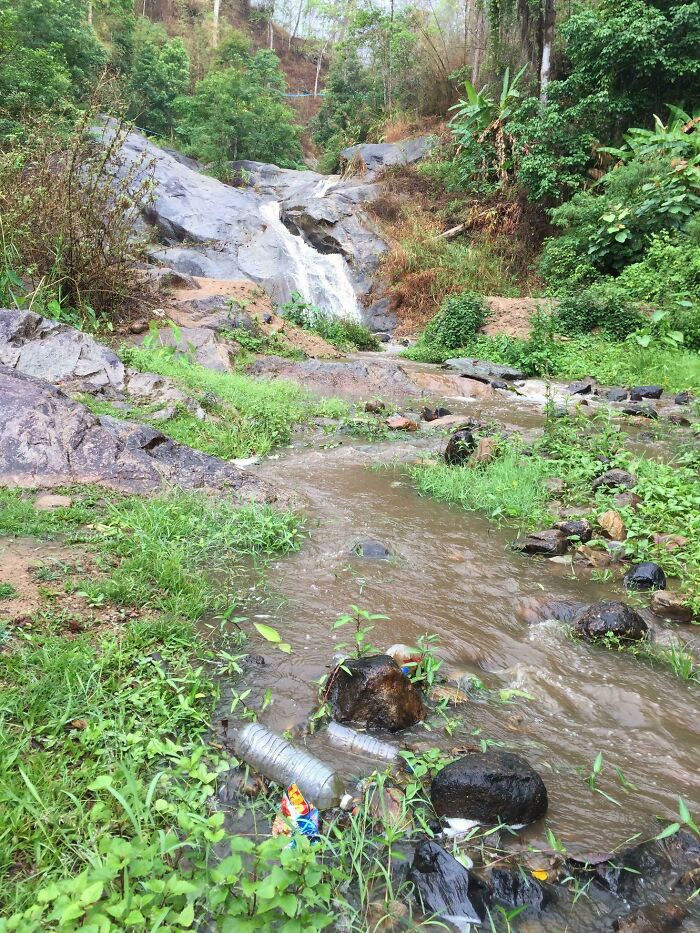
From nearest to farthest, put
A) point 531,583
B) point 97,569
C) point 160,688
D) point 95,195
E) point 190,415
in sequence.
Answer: point 160,688 < point 97,569 < point 531,583 < point 190,415 < point 95,195

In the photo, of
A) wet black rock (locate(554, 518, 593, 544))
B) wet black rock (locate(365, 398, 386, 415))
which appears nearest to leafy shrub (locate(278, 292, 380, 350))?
wet black rock (locate(365, 398, 386, 415))

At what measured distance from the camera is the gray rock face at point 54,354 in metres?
6.53

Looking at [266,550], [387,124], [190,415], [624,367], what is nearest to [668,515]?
[266,550]

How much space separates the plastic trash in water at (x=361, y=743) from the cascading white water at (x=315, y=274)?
13.8 meters

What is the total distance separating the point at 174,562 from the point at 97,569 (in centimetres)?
41

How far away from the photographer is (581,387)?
9562 millimetres

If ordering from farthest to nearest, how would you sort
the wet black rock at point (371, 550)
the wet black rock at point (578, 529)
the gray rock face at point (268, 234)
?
the gray rock face at point (268, 234) → the wet black rock at point (578, 529) → the wet black rock at point (371, 550)

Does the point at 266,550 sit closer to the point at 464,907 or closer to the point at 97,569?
the point at 97,569

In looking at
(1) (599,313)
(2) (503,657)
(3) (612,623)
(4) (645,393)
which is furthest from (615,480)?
(1) (599,313)

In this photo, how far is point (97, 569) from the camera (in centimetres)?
309

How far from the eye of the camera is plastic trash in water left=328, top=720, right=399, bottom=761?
2188 millimetres

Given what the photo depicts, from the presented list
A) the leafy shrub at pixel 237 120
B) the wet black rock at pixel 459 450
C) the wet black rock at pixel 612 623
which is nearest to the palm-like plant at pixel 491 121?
the leafy shrub at pixel 237 120

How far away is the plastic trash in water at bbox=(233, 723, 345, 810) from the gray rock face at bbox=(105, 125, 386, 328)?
14530 millimetres

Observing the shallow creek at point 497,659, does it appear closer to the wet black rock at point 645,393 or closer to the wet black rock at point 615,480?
the wet black rock at point 615,480
